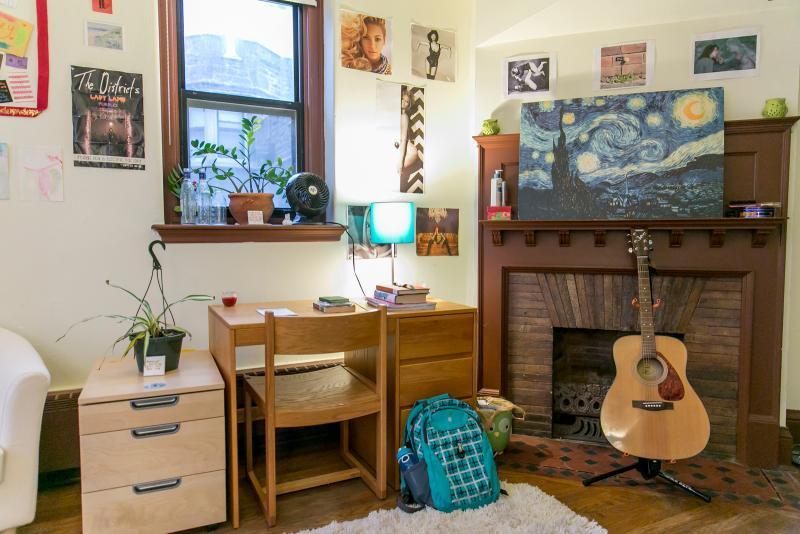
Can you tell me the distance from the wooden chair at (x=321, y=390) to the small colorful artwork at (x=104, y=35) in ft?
4.80

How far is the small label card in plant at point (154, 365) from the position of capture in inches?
79.8

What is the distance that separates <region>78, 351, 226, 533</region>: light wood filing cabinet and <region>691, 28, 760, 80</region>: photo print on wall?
2694 millimetres

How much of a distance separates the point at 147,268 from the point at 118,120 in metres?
0.67

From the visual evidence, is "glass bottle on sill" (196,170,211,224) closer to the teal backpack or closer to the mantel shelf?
the teal backpack

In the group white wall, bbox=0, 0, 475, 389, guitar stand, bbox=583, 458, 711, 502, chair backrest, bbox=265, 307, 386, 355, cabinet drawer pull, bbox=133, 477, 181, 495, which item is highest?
white wall, bbox=0, 0, 475, 389

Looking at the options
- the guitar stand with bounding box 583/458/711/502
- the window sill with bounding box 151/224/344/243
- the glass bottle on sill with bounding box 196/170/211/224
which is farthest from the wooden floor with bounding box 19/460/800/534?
the glass bottle on sill with bounding box 196/170/211/224

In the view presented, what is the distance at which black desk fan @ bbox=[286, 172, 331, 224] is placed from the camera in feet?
8.73

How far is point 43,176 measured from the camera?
88.9 inches

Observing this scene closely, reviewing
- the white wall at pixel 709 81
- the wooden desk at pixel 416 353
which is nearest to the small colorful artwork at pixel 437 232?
the white wall at pixel 709 81

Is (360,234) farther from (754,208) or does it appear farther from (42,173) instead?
(754,208)

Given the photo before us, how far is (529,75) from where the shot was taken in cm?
294

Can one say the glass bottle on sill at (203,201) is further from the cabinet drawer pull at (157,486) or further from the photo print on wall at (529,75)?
the photo print on wall at (529,75)

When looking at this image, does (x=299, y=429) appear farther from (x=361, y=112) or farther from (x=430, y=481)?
(x=361, y=112)

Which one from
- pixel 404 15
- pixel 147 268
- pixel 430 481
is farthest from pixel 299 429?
pixel 404 15
